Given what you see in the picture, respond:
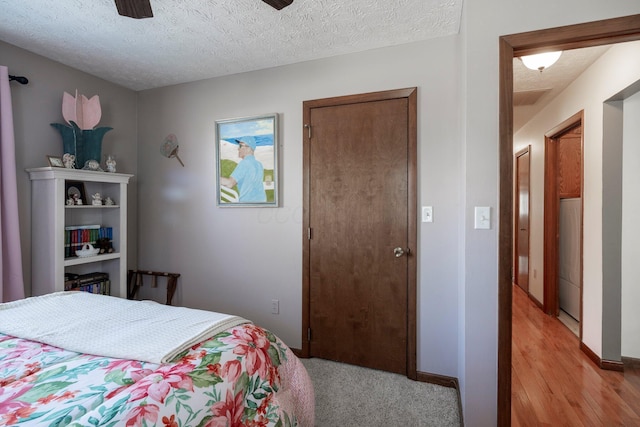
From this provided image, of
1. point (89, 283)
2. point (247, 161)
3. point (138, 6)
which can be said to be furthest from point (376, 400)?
point (138, 6)

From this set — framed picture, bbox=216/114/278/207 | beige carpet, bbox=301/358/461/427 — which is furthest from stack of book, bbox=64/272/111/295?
beige carpet, bbox=301/358/461/427

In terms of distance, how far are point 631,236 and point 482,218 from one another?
1.79 meters

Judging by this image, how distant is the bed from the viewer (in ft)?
2.77

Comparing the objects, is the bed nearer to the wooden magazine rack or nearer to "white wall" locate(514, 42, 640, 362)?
the wooden magazine rack

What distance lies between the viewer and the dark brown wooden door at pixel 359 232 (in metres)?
2.27

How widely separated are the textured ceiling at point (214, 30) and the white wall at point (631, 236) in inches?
62.1

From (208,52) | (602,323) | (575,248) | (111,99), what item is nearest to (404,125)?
(208,52)

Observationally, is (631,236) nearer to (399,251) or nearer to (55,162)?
(399,251)

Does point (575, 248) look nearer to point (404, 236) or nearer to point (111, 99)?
point (404, 236)

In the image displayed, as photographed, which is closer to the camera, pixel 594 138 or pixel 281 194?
pixel 594 138

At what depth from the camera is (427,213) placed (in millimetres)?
2207

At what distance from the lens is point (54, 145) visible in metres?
2.56

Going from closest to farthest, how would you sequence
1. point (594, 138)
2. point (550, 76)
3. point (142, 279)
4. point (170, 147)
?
point (594, 138) → point (550, 76) → point (170, 147) → point (142, 279)

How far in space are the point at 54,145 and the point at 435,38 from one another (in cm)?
306
